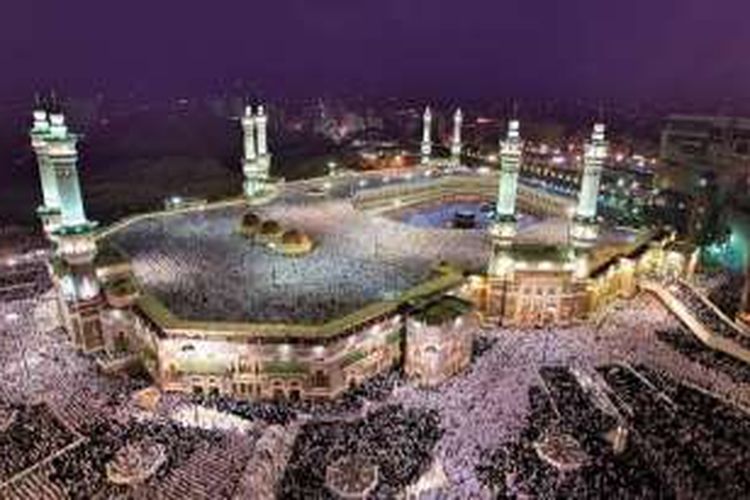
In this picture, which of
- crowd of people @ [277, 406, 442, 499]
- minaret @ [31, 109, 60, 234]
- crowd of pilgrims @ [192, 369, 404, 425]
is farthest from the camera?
minaret @ [31, 109, 60, 234]

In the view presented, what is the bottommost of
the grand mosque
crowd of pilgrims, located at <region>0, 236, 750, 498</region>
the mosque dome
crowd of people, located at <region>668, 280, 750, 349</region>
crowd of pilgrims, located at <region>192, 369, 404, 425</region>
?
crowd of pilgrims, located at <region>192, 369, 404, 425</region>

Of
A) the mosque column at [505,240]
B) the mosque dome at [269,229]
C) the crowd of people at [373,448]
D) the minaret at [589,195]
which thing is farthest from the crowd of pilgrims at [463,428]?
the mosque dome at [269,229]

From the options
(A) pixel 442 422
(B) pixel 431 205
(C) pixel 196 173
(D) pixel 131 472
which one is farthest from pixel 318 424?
(C) pixel 196 173

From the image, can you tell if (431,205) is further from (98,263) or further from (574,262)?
(98,263)

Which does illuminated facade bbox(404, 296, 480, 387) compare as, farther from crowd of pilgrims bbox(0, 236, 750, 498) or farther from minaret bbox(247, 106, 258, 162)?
minaret bbox(247, 106, 258, 162)

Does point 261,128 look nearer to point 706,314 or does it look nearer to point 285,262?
point 285,262

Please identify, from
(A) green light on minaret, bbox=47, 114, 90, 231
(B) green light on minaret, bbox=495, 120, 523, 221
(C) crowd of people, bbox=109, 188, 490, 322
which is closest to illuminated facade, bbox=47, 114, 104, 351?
(A) green light on minaret, bbox=47, 114, 90, 231
